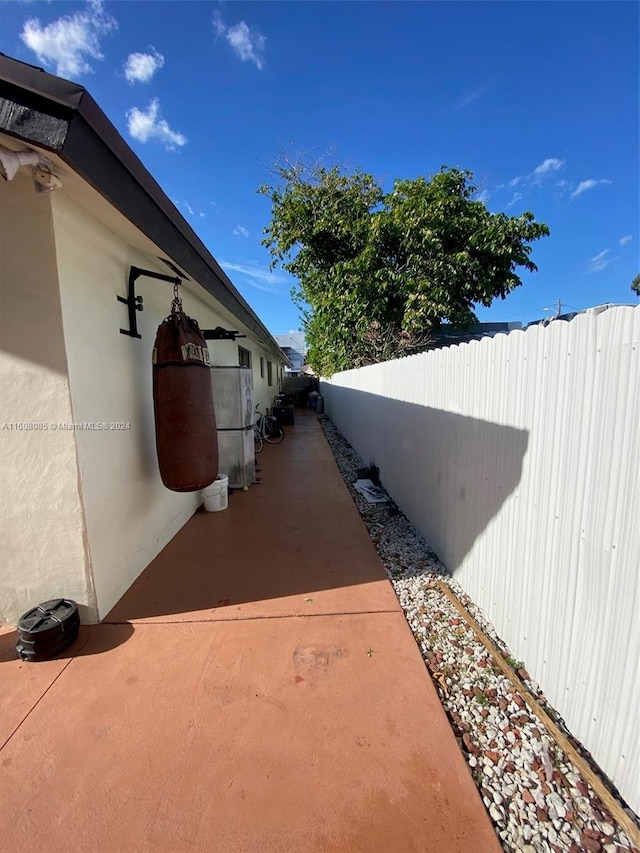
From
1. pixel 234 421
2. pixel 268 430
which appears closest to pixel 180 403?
pixel 234 421

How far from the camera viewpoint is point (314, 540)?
3504 millimetres

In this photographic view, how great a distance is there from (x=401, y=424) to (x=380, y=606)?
7.60 ft

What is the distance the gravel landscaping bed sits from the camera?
3.90ft

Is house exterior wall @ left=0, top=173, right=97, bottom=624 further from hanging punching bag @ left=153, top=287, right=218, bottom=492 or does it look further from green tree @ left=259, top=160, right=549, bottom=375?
green tree @ left=259, top=160, right=549, bottom=375

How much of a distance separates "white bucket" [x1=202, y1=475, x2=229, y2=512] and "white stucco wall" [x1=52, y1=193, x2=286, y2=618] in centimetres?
83

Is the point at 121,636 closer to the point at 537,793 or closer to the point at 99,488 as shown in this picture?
Result: the point at 99,488

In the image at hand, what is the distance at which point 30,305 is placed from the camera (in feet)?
6.45

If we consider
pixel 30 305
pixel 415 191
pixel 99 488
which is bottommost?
pixel 99 488

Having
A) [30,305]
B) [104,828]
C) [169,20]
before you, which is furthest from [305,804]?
[169,20]

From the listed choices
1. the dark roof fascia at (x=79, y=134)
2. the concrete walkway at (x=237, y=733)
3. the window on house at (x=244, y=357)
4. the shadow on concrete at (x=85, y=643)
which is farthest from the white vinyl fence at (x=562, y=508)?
the window on house at (x=244, y=357)

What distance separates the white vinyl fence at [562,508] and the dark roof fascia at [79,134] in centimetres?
230

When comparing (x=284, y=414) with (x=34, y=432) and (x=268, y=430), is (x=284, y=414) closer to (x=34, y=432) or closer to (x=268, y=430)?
(x=268, y=430)

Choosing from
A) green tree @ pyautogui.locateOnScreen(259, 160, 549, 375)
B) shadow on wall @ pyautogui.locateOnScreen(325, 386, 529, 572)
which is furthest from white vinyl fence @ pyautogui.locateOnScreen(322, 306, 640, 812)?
green tree @ pyautogui.locateOnScreen(259, 160, 549, 375)

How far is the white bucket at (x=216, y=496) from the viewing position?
13.8 feet
